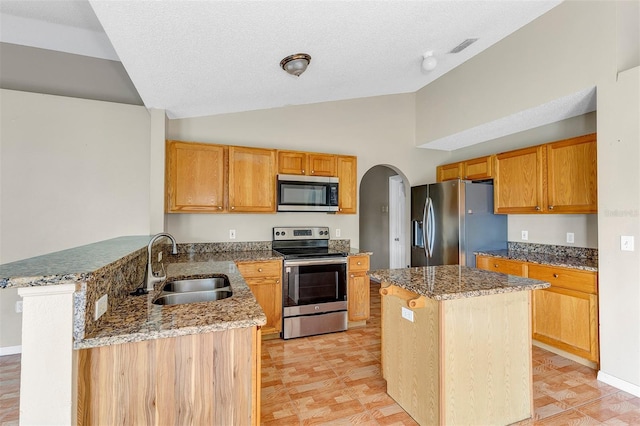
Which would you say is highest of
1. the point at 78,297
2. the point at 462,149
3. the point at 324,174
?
the point at 462,149

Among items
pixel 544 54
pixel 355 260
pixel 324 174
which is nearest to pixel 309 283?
pixel 355 260

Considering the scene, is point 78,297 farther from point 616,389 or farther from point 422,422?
point 616,389

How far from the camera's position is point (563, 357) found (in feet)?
9.47

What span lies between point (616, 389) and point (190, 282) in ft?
10.7

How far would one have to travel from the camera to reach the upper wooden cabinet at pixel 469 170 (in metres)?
3.82

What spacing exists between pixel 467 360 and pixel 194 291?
1751 mm

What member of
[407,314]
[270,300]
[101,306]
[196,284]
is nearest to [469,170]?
[407,314]

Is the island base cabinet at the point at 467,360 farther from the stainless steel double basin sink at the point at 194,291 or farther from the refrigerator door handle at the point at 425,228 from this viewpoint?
Answer: the refrigerator door handle at the point at 425,228

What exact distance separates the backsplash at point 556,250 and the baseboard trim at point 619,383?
1.08 metres

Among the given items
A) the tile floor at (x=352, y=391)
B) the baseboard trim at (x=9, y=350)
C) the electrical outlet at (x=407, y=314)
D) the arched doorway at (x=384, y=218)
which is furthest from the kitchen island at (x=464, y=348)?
the baseboard trim at (x=9, y=350)

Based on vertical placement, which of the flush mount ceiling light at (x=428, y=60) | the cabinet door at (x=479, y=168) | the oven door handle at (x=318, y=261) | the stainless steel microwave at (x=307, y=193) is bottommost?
the oven door handle at (x=318, y=261)

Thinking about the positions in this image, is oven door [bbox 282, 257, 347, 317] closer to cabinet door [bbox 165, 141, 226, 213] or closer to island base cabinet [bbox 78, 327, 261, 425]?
cabinet door [bbox 165, 141, 226, 213]

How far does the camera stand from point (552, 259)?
3.11 meters

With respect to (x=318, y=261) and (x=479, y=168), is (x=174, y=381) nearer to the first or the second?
(x=318, y=261)
